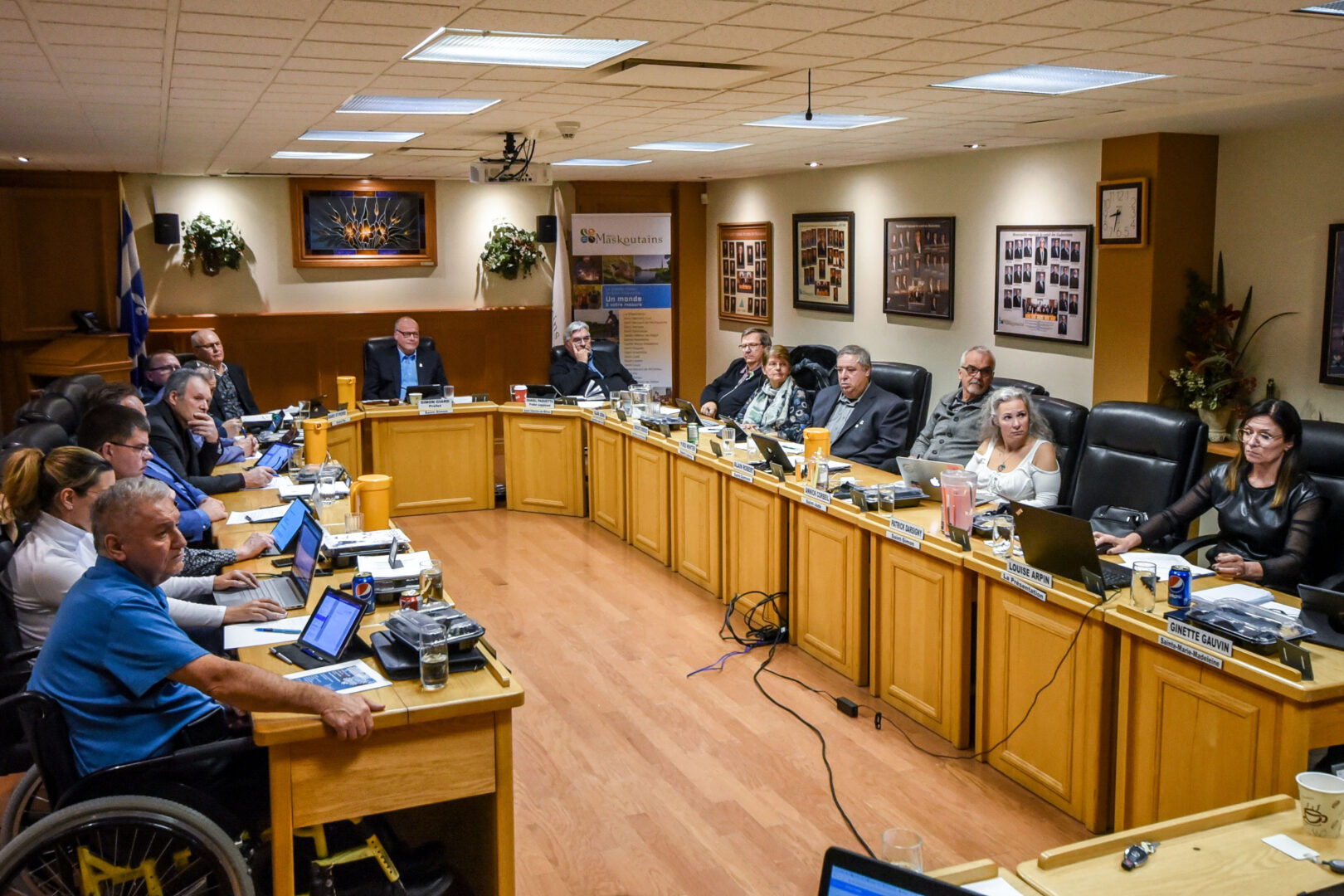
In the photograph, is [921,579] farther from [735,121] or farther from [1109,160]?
[1109,160]

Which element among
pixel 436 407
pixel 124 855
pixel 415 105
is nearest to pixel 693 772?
pixel 124 855

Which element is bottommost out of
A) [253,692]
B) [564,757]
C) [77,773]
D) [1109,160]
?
[564,757]

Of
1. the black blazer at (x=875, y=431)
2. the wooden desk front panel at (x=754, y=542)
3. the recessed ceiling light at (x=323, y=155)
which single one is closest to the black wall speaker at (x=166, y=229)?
the recessed ceiling light at (x=323, y=155)

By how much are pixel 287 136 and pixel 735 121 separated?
262 centimetres

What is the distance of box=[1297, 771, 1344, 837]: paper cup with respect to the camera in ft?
7.36

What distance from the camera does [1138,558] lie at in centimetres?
392

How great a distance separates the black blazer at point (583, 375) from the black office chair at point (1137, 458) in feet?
13.9

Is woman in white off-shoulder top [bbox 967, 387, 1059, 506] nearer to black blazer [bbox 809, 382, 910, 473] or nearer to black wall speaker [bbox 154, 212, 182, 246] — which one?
black blazer [bbox 809, 382, 910, 473]

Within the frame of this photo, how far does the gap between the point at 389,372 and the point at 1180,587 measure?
21.2 feet

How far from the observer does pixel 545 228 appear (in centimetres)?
1114

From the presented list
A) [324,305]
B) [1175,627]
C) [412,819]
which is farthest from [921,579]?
[324,305]

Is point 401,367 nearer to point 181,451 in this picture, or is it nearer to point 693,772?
point 181,451

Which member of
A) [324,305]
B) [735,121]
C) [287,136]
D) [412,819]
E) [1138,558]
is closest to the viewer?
[412,819]

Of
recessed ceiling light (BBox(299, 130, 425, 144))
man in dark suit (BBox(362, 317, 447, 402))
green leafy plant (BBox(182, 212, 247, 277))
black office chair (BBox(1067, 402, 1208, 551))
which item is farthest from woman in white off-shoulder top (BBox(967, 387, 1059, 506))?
green leafy plant (BBox(182, 212, 247, 277))
